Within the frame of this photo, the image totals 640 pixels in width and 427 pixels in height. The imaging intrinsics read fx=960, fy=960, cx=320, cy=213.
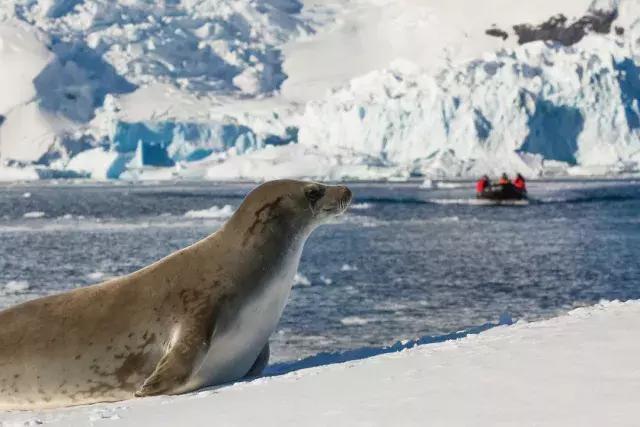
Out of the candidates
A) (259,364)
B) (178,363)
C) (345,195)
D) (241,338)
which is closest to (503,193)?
(345,195)

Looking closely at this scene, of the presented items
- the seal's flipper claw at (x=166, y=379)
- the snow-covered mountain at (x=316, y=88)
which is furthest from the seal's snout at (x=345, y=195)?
the snow-covered mountain at (x=316, y=88)

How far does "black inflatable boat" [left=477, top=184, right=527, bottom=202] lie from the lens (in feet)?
150

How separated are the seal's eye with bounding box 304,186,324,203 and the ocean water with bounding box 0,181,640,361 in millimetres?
2155

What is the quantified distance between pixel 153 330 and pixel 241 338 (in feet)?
1.58

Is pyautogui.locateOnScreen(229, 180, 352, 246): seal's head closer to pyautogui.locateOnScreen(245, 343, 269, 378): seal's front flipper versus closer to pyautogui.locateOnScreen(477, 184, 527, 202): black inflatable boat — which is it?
pyautogui.locateOnScreen(245, 343, 269, 378): seal's front flipper

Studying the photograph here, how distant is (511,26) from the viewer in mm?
126875

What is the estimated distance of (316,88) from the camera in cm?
14200

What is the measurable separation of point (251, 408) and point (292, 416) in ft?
1.07

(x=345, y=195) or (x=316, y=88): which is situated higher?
(x=345, y=195)

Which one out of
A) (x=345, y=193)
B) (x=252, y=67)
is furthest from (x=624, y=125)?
(x=252, y=67)

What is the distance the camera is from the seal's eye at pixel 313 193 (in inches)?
226

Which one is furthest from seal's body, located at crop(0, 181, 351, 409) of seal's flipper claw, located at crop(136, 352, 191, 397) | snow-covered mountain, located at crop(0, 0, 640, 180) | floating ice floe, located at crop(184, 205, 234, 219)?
snow-covered mountain, located at crop(0, 0, 640, 180)

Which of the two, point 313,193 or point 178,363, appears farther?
point 313,193

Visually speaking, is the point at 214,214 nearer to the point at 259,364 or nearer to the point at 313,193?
the point at 313,193
